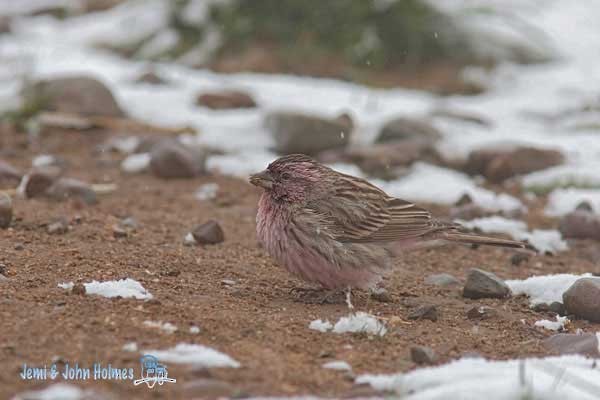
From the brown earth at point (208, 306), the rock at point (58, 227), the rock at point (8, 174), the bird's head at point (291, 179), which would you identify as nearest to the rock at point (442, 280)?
the brown earth at point (208, 306)

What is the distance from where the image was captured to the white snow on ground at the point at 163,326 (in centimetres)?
438

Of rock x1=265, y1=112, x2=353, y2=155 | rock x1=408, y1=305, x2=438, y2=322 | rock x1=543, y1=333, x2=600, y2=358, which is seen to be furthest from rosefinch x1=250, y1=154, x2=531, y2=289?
rock x1=265, y1=112, x2=353, y2=155

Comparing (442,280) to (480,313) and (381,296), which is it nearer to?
(381,296)

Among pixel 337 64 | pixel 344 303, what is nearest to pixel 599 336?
pixel 344 303

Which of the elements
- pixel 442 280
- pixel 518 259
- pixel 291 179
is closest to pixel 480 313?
pixel 442 280

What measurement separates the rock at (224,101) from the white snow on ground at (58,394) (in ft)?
23.3

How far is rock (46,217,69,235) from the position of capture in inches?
251

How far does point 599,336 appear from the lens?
4871mm

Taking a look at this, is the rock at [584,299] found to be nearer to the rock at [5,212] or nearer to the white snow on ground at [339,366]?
the white snow on ground at [339,366]

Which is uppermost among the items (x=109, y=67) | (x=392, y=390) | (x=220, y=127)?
(x=109, y=67)

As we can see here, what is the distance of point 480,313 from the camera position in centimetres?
546

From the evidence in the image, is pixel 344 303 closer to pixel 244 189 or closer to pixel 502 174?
pixel 244 189

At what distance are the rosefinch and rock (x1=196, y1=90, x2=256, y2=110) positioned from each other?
183 inches

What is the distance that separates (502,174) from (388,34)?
4029 mm
